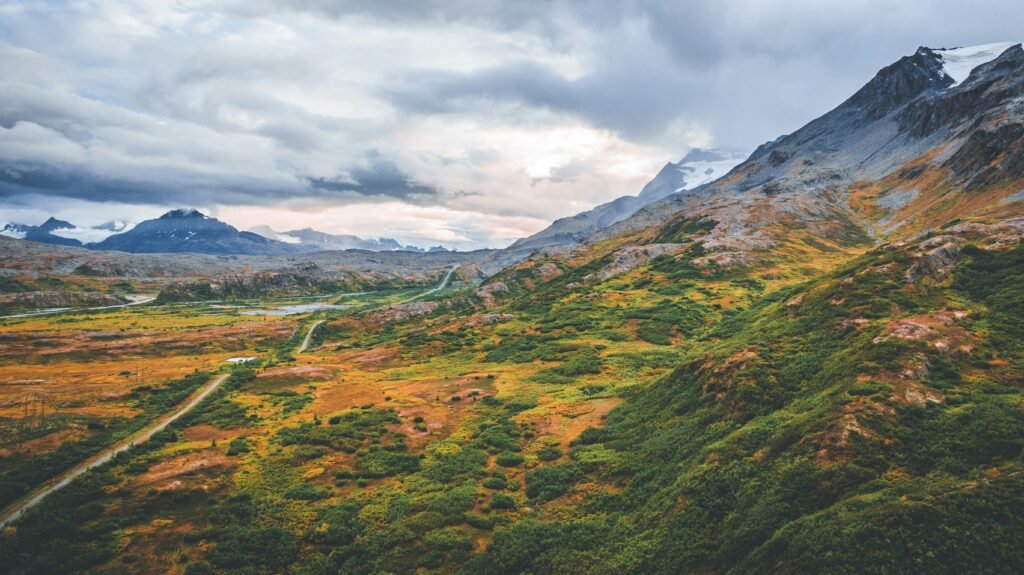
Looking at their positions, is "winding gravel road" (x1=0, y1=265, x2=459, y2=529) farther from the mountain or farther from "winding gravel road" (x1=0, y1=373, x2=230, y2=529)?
the mountain

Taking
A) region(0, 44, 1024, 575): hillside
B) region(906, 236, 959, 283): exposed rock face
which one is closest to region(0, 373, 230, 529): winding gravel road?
region(0, 44, 1024, 575): hillside

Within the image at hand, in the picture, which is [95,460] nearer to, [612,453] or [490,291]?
[612,453]

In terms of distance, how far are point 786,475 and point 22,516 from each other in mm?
43910

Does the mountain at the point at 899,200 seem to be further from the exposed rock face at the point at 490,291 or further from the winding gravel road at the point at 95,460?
the winding gravel road at the point at 95,460

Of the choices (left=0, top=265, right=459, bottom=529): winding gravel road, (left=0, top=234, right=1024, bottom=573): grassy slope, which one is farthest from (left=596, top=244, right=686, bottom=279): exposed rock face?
(left=0, top=265, right=459, bottom=529): winding gravel road

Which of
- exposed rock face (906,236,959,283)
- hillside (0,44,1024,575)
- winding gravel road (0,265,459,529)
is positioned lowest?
winding gravel road (0,265,459,529)

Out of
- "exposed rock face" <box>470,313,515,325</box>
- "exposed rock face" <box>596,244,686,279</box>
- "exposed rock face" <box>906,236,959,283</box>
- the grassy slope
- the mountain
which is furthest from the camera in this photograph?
"exposed rock face" <box>596,244,686,279</box>

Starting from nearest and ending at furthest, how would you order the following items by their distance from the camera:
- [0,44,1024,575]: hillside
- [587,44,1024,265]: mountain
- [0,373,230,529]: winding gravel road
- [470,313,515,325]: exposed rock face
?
[0,44,1024,575]: hillside < [0,373,230,529]: winding gravel road < [470,313,515,325]: exposed rock face < [587,44,1024,265]: mountain

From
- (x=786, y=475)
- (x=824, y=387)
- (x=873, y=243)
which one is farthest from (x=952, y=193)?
(x=786, y=475)

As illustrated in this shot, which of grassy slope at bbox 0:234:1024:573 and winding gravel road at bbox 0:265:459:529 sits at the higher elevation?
grassy slope at bbox 0:234:1024:573

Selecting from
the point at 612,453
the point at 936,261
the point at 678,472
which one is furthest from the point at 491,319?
the point at 678,472

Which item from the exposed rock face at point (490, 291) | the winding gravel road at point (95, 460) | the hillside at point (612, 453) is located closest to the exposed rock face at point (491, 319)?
the hillside at point (612, 453)

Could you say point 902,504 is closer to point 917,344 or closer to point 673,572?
point 673,572

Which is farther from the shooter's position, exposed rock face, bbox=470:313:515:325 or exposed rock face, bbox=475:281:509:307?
exposed rock face, bbox=475:281:509:307
